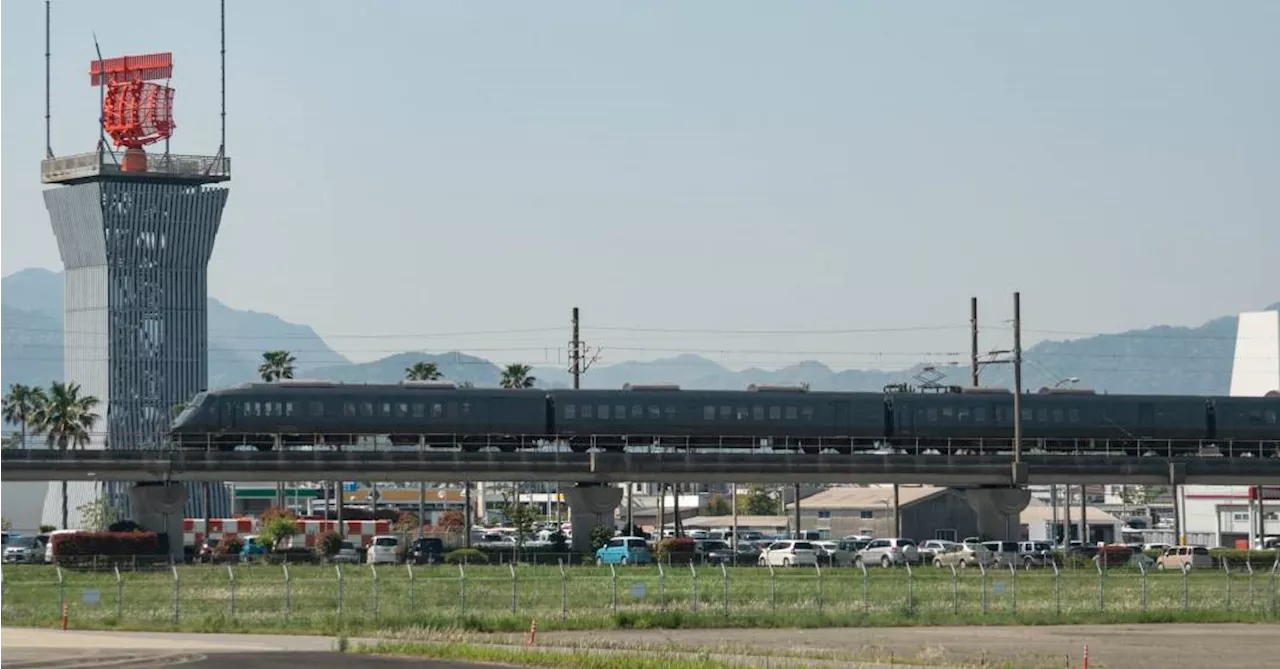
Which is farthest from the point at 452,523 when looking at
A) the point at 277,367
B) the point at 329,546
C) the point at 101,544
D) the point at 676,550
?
the point at 101,544

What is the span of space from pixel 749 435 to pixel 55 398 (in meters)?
62.8

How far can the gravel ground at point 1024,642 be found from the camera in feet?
157

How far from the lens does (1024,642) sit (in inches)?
2064

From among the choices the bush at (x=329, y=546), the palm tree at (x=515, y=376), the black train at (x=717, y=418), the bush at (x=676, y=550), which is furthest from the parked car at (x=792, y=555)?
the palm tree at (x=515, y=376)

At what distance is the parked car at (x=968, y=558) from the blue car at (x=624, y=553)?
1273 centimetres

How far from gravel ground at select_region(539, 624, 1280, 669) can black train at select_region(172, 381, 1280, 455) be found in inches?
1545

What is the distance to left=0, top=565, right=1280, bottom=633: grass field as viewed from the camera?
56.0 m

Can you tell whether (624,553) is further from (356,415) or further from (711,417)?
(356,415)

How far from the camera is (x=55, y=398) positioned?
139875 millimetres

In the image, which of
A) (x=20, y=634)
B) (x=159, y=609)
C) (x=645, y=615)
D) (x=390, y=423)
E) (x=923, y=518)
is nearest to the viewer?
(x=20, y=634)

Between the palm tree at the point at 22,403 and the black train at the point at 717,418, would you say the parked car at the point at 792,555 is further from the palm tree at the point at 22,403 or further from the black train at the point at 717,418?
the palm tree at the point at 22,403

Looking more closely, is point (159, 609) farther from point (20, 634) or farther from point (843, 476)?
point (843, 476)

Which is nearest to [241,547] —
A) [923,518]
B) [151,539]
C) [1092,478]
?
[151,539]

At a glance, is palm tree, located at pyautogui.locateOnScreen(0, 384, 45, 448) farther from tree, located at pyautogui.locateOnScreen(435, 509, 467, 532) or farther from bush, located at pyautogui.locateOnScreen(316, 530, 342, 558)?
bush, located at pyautogui.locateOnScreen(316, 530, 342, 558)
